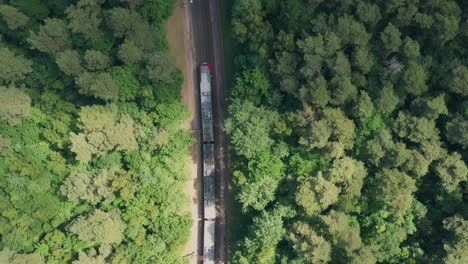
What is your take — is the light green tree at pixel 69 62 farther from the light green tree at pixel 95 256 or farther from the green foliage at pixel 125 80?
the light green tree at pixel 95 256

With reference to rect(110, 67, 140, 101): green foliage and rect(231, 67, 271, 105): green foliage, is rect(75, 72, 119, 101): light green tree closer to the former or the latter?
rect(110, 67, 140, 101): green foliage

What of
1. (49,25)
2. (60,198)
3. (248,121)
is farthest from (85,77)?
(248,121)

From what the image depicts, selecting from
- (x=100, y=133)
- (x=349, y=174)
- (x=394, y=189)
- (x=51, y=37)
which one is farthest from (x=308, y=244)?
(x=51, y=37)

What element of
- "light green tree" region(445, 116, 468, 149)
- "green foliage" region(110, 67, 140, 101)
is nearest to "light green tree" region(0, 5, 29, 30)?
"green foliage" region(110, 67, 140, 101)

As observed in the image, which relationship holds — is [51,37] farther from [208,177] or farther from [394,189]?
[394,189]

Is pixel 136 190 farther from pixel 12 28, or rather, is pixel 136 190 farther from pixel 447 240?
pixel 447 240
